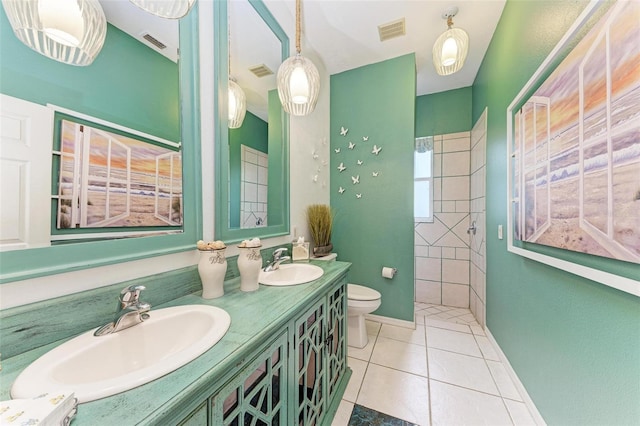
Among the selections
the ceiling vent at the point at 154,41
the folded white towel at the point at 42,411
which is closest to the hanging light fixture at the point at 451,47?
the ceiling vent at the point at 154,41

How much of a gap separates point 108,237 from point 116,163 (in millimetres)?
260

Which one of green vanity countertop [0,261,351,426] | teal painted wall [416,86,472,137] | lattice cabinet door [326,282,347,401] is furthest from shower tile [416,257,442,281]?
green vanity countertop [0,261,351,426]

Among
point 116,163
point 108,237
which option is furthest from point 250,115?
point 108,237

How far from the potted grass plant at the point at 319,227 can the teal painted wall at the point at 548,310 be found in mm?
1423

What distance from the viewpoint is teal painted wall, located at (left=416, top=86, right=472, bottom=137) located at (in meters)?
2.82

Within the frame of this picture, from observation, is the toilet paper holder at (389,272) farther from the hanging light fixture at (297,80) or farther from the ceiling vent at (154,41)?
the ceiling vent at (154,41)

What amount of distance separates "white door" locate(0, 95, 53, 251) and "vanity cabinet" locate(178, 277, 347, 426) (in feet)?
2.13

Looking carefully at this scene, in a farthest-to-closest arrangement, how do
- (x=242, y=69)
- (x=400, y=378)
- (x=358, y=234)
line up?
(x=358, y=234) < (x=400, y=378) < (x=242, y=69)

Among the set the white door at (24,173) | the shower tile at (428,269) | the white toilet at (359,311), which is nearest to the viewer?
the white door at (24,173)

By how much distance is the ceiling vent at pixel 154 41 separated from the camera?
0.91 metres

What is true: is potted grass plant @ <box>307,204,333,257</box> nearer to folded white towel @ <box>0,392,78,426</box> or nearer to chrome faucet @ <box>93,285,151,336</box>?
chrome faucet @ <box>93,285,151,336</box>

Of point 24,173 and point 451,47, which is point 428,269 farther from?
point 24,173

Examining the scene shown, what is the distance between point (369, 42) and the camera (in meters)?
2.16

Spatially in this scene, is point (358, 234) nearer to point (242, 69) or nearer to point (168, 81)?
point (242, 69)
